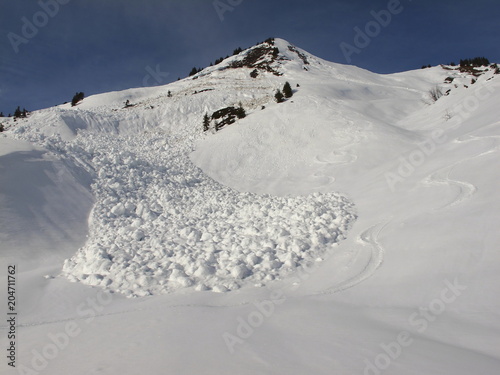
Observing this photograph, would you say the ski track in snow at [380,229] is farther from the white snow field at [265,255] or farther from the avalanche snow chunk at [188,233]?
the avalanche snow chunk at [188,233]

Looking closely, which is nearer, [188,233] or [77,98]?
[188,233]

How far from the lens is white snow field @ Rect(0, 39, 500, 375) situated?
3.74m

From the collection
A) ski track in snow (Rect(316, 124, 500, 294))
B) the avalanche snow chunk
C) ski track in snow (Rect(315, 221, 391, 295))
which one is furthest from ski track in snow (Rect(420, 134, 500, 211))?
the avalanche snow chunk

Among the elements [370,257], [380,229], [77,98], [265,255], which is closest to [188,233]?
[265,255]

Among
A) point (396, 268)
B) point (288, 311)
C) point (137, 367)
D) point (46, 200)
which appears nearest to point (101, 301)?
point (137, 367)

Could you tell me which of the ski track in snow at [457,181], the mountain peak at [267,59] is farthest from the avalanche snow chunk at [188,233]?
the mountain peak at [267,59]

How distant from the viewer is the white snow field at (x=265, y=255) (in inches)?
147

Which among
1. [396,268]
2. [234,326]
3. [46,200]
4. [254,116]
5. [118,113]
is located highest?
[118,113]

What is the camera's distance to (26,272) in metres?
6.95

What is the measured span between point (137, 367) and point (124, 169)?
1224 centimetres

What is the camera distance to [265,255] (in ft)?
24.9

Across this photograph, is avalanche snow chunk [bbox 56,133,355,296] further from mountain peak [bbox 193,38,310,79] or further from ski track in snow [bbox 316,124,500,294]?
mountain peak [bbox 193,38,310,79]

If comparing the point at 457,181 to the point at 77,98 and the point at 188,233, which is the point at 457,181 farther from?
the point at 77,98

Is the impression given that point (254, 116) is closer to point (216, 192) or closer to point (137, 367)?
point (216, 192)
